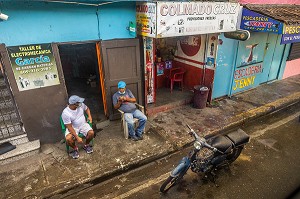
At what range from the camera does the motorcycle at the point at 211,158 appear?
13.7 ft

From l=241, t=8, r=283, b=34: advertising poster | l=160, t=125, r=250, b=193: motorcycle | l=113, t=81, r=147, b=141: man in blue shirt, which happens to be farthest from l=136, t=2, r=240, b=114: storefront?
l=160, t=125, r=250, b=193: motorcycle

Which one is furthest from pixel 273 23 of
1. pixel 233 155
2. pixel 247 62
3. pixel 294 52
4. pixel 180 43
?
pixel 294 52

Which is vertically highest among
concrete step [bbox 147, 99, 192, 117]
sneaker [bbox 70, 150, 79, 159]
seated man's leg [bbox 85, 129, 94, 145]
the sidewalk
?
seated man's leg [bbox 85, 129, 94, 145]

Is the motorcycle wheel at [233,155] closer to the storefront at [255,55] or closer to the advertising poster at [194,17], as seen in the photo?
the advertising poster at [194,17]

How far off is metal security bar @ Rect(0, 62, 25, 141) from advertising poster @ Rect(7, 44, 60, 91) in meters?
0.40

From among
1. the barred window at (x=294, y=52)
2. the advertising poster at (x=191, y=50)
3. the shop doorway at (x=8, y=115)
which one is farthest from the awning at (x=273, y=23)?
the shop doorway at (x=8, y=115)

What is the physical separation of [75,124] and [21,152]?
1.63 metres

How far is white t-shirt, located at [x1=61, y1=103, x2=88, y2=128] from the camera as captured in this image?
4.86 m

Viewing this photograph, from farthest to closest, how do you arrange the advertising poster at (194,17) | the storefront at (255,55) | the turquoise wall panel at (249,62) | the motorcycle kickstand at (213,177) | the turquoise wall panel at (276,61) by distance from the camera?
the turquoise wall panel at (276,61), the turquoise wall panel at (249,62), the storefront at (255,55), the advertising poster at (194,17), the motorcycle kickstand at (213,177)

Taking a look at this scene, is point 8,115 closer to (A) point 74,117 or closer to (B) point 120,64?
(A) point 74,117

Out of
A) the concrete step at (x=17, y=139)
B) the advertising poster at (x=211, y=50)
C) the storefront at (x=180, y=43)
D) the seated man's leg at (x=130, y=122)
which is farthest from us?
the advertising poster at (x=211, y=50)

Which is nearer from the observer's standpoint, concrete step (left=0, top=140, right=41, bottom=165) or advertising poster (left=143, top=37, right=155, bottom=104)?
concrete step (left=0, top=140, right=41, bottom=165)

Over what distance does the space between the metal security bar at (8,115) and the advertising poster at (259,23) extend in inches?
282

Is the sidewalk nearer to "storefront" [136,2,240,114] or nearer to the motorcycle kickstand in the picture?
"storefront" [136,2,240,114]
